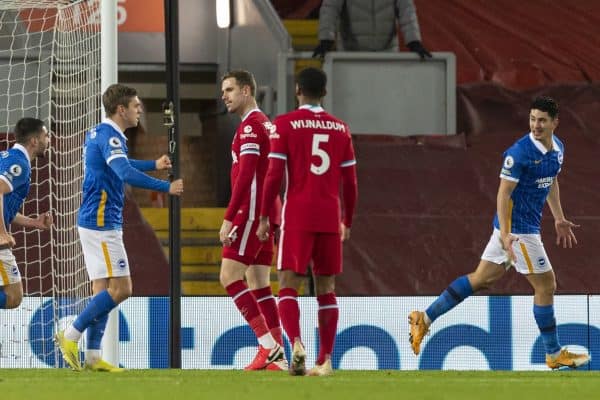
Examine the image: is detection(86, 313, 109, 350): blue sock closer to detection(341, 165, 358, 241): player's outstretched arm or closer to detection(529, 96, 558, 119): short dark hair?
detection(341, 165, 358, 241): player's outstretched arm

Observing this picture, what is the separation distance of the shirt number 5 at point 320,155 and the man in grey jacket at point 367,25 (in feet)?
18.1

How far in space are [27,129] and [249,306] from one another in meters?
1.70

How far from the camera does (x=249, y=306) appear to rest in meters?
8.54

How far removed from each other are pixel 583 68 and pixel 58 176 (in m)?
6.53

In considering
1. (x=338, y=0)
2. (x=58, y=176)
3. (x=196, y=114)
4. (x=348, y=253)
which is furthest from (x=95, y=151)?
(x=196, y=114)

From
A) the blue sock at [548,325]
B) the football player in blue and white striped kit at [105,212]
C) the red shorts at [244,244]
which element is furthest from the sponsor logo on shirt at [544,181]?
the football player in blue and white striped kit at [105,212]

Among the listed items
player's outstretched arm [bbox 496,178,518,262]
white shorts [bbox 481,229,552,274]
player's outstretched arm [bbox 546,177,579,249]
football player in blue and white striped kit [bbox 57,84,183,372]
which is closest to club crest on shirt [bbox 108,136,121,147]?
football player in blue and white striped kit [bbox 57,84,183,372]

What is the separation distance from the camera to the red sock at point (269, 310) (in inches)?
345

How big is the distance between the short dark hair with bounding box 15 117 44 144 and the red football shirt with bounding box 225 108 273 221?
120cm

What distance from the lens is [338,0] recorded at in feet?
43.6

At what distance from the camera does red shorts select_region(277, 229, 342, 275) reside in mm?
7691

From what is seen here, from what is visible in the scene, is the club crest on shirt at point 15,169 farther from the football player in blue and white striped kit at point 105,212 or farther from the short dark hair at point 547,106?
the short dark hair at point 547,106

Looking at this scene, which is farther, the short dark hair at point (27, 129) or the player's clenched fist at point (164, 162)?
the short dark hair at point (27, 129)

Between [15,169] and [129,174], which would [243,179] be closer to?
[129,174]
